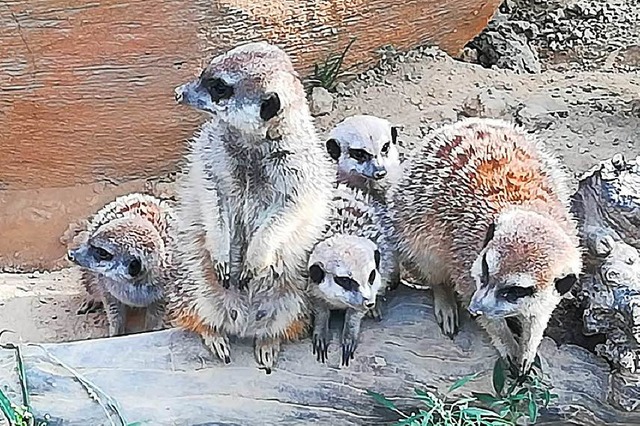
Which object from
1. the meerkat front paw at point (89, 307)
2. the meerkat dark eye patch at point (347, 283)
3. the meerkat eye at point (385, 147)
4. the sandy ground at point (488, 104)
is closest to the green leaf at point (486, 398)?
the meerkat dark eye patch at point (347, 283)

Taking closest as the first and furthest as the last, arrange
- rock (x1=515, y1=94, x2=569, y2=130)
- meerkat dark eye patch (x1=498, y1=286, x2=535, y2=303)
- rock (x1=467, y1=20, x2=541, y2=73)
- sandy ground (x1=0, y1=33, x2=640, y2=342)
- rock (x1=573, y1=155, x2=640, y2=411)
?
meerkat dark eye patch (x1=498, y1=286, x2=535, y2=303) → rock (x1=573, y1=155, x2=640, y2=411) → sandy ground (x1=0, y1=33, x2=640, y2=342) → rock (x1=515, y1=94, x2=569, y2=130) → rock (x1=467, y1=20, x2=541, y2=73)

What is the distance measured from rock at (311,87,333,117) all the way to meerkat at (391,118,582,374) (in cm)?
178

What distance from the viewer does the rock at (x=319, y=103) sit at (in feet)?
15.4

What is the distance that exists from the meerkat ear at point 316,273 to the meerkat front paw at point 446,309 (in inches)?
13.3

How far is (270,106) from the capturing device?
247cm

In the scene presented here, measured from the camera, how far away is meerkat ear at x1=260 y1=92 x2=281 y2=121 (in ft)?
8.07

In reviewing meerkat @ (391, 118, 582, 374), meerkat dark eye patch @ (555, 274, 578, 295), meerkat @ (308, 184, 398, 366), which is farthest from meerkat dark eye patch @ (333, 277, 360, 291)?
meerkat dark eye patch @ (555, 274, 578, 295)

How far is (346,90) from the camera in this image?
4.84 metres

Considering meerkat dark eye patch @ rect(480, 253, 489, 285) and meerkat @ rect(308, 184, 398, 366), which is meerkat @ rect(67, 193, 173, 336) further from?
meerkat dark eye patch @ rect(480, 253, 489, 285)

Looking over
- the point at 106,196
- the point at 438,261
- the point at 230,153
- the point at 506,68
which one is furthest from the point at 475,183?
the point at 506,68

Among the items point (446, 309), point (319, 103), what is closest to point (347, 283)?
point (446, 309)

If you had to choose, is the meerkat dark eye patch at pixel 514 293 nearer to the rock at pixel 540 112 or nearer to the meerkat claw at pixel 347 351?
the meerkat claw at pixel 347 351

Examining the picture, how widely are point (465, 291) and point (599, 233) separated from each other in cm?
40

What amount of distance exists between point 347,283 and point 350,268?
4cm
